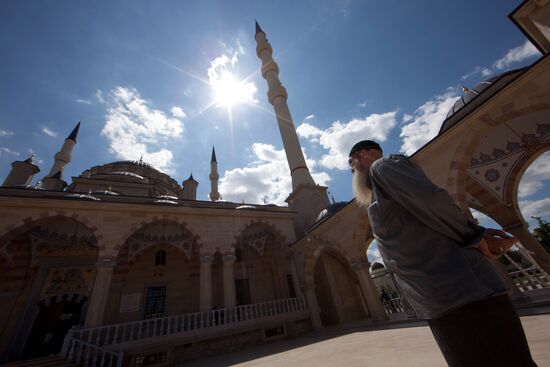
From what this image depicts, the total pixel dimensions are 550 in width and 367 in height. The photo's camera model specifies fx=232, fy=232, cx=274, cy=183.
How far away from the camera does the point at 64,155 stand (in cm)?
2023

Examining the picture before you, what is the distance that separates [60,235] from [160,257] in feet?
14.0

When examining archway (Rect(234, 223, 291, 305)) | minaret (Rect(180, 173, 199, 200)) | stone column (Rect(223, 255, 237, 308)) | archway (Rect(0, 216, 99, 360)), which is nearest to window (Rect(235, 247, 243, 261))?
archway (Rect(234, 223, 291, 305))

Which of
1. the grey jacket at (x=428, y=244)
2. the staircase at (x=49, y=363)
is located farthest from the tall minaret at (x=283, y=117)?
the grey jacket at (x=428, y=244)

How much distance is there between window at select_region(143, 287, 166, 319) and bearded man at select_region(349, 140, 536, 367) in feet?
42.0

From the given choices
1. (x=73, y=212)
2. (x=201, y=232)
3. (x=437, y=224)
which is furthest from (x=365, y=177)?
(x=73, y=212)

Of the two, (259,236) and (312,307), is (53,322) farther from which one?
(312,307)

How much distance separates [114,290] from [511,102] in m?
15.2

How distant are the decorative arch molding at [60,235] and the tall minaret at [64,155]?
38.2ft

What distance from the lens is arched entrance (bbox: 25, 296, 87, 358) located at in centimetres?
946

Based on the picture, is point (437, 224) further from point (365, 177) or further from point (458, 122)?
point (458, 122)

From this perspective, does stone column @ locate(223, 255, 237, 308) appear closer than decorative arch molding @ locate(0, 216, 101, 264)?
No

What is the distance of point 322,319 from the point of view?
38.6 feet

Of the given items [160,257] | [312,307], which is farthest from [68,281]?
[312,307]

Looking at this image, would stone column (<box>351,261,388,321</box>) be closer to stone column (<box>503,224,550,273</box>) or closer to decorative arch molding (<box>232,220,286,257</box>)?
decorative arch molding (<box>232,220,286,257</box>)
